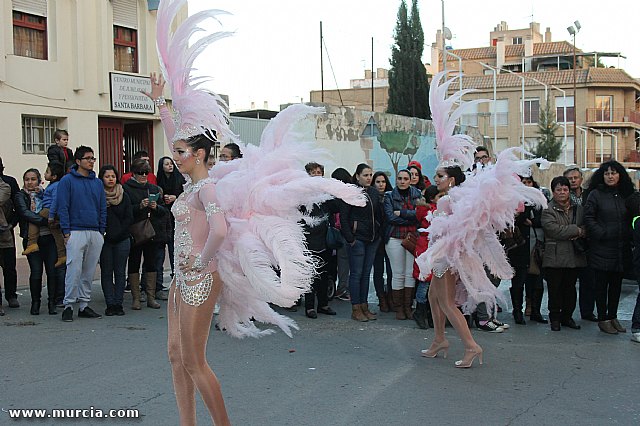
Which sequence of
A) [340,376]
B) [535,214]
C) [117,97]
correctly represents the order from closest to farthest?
[340,376] → [535,214] → [117,97]

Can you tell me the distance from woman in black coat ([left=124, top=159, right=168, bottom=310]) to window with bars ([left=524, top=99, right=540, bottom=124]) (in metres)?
52.6

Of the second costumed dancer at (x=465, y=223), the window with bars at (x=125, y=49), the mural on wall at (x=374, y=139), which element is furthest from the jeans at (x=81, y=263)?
the window with bars at (x=125, y=49)

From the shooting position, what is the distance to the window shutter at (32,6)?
712 inches

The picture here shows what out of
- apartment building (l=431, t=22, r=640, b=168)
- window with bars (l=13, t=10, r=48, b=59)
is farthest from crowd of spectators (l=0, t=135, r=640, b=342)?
apartment building (l=431, t=22, r=640, b=168)

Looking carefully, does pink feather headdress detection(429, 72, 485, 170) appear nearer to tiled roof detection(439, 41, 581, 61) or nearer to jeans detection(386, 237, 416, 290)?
jeans detection(386, 237, 416, 290)

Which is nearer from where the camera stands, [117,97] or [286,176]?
[286,176]

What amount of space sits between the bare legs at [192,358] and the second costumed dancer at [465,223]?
2975mm

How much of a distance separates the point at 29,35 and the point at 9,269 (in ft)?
34.1

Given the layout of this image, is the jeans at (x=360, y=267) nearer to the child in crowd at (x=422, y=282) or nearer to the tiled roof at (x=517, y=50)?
the child in crowd at (x=422, y=282)

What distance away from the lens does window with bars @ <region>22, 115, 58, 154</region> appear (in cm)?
1839

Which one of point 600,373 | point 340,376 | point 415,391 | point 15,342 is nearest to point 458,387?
point 415,391

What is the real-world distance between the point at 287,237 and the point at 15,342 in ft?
15.4

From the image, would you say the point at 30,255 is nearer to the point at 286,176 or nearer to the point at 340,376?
the point at 340,376

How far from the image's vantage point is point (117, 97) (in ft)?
66.4
